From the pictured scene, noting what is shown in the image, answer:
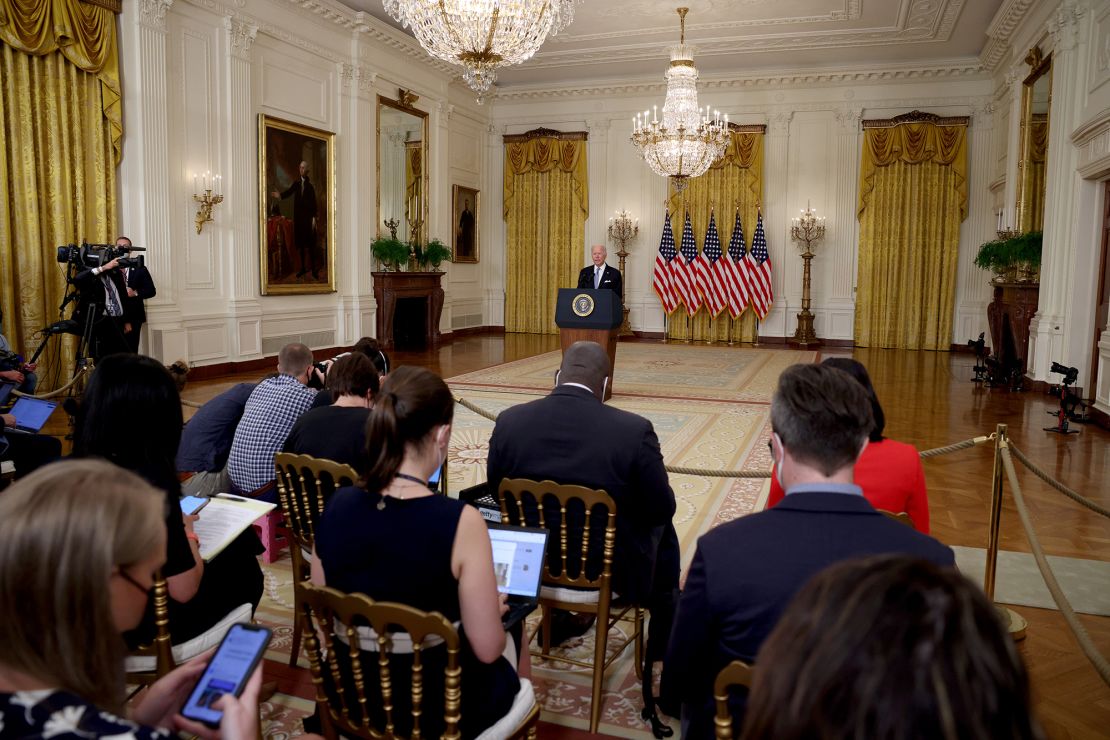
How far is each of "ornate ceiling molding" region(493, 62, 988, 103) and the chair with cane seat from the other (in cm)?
1527

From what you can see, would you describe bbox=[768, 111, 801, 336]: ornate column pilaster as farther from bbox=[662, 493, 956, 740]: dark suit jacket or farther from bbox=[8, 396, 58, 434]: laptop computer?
bbox=[662, 493, 956, 740]: dark suit jacket

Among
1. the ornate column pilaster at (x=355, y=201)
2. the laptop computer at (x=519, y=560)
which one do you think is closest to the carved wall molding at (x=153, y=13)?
the ornate column pilaster at (x=355, y=201)

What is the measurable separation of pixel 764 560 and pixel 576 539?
4.39 feet

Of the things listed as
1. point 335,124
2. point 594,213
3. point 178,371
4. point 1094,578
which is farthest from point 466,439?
point 594,213

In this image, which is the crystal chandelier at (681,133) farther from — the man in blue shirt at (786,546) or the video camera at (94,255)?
the man in blue shirt at (786,546)

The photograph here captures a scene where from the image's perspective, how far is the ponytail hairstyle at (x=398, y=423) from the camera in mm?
1987

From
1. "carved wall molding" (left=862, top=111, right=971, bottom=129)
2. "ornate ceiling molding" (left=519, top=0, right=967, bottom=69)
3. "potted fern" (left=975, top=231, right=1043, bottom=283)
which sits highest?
"ornate ceiling molding" (left=519, top=0, right=967, bottom=69)

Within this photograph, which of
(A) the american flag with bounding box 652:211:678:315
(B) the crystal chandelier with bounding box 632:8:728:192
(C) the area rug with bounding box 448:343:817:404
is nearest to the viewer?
(C) the area rug with bounding box 448:343:817:404

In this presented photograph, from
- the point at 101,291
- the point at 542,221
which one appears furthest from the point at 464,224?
the point at 101,291

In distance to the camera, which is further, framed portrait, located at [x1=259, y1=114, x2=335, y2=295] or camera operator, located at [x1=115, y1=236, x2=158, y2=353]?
framed portrait, located at [x1=259, y1=114, x2=335, y2=295]

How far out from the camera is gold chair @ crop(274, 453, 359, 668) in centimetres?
279

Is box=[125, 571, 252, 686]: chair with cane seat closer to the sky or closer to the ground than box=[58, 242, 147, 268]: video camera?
closer to the ground

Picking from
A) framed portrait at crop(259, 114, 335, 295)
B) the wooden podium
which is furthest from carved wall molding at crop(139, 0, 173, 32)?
the wooden podium

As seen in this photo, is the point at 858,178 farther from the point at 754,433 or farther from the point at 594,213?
the point at 754,433
